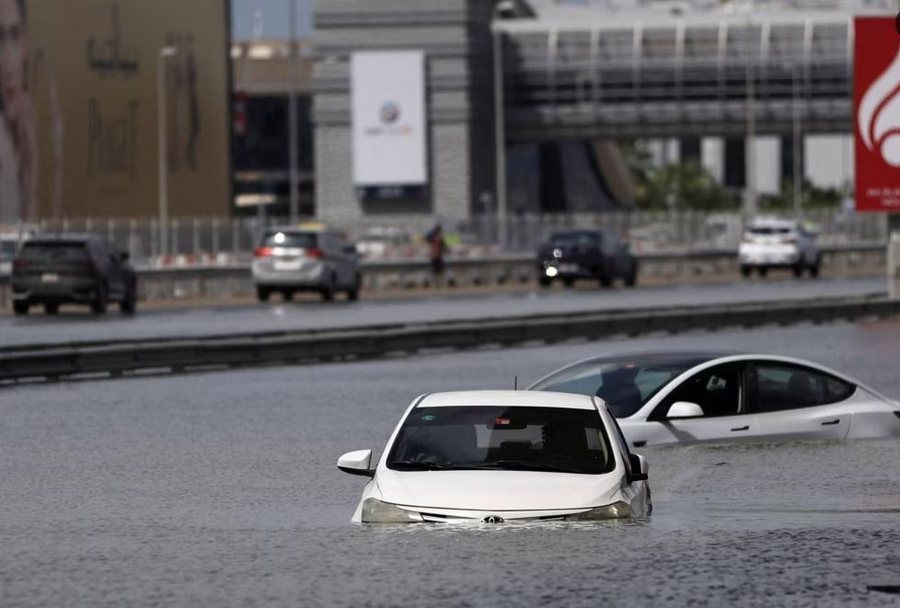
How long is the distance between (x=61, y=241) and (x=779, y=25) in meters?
73.6

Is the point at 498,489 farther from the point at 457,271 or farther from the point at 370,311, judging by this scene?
the point at 457,271

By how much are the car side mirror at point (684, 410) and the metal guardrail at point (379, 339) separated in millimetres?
13543

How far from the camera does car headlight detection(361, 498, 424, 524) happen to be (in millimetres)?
11070

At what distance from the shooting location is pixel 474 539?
11.2 m

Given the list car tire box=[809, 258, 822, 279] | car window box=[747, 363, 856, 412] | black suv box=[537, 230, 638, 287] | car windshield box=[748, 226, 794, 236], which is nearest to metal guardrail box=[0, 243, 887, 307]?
black suv box=[537, 230, 638, 287]

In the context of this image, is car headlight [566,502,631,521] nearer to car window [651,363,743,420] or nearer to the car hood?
the car hood

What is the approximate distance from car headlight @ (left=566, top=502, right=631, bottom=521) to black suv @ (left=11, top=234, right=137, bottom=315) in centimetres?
3369

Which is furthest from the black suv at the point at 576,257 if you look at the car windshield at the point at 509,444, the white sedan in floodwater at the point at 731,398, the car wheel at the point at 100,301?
the car windshield at the point at 509,444

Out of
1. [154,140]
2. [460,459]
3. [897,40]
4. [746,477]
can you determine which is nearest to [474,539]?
[460,459]

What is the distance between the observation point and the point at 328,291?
52.7m

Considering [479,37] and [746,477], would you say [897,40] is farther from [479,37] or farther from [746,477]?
[479,37]

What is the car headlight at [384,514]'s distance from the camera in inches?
436

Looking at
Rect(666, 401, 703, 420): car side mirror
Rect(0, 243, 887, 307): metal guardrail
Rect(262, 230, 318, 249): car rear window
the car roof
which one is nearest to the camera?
the car roof

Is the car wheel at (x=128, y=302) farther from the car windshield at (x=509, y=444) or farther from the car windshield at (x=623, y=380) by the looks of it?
the car windshield at (x=509, y=444)
